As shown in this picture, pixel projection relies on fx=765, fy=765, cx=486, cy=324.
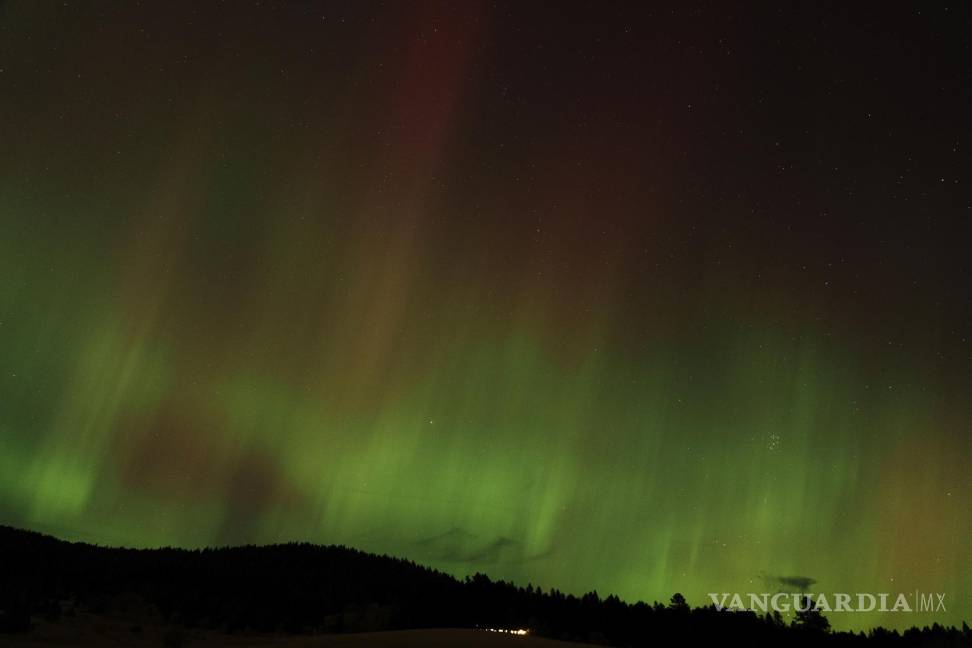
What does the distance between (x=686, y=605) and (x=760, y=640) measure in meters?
6.98

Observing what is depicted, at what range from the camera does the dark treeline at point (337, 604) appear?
1177 inches

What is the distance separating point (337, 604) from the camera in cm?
3831

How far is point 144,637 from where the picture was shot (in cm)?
2419

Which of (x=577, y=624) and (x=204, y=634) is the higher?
(x=577, y=624)

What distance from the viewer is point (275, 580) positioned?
4444 cm

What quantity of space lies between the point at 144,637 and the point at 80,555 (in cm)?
2416

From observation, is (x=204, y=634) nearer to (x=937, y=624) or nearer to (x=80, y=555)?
(x=80, y=555)

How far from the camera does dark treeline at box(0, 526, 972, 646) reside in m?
29.9

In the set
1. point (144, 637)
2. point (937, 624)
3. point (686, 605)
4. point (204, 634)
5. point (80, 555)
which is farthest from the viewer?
point (80, 555)

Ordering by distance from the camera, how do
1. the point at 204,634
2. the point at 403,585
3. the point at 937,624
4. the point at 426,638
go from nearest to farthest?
1. the point at 426,638
2. the point at 204,634
3. the point at 937,624
4. the point at 403,585

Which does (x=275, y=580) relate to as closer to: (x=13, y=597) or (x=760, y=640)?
(x=13, y=597)

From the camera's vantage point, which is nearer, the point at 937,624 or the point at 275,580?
the point at 937,624

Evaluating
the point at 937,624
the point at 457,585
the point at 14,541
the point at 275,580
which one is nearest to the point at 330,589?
the point at 275,580

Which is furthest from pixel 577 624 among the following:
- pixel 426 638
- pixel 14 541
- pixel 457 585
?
pixel 14 541
